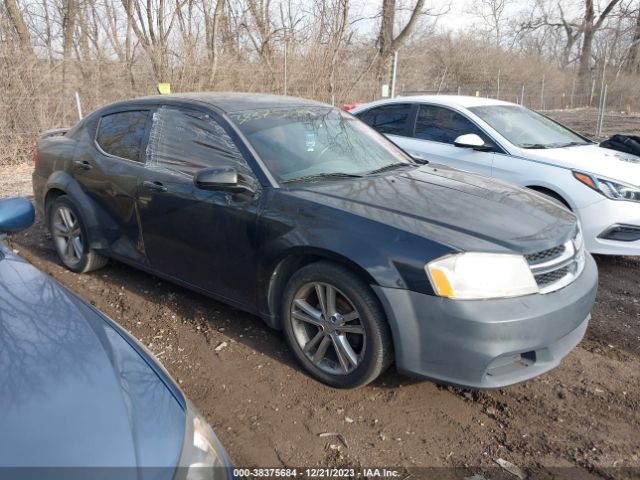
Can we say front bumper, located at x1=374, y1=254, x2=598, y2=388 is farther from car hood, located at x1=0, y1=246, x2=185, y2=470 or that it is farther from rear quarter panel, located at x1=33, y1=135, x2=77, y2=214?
rear quarter panel, located at x1=33, y1=135, x2=77, y2=214

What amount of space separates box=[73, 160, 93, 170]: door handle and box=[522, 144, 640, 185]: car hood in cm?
410

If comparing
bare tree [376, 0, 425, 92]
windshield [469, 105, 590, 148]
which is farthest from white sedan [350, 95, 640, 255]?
bare tree [376, 0, 425, 92]

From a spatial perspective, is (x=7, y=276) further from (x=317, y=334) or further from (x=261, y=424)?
(x=317, y=334)

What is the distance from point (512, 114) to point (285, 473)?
5.07 metres

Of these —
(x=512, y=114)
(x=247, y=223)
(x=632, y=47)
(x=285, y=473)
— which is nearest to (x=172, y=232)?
(x=247, y=223)

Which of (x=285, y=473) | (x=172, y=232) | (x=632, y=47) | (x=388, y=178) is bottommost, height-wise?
(x=285, y=473)

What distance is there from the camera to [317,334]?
3.00 meters

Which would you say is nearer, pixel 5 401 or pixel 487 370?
pixel 5 401

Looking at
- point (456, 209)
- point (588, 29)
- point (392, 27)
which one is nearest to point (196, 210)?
point (456, 209)

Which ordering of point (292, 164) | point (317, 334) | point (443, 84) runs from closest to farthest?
point (317, 334) < point (292, 164) < point (443, 84)

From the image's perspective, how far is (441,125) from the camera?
605cm

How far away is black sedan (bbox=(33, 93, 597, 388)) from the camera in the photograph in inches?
99.0

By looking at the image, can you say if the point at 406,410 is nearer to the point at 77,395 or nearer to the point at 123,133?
the point at 77,395

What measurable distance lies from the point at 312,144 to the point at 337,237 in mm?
1027
